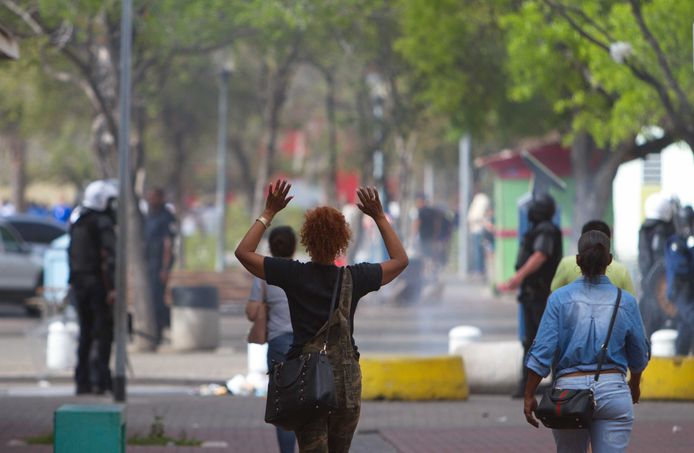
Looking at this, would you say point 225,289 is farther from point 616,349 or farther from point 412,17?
point 616,349

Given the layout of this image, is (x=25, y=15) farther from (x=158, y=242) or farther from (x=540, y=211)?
(x=540, y=211)

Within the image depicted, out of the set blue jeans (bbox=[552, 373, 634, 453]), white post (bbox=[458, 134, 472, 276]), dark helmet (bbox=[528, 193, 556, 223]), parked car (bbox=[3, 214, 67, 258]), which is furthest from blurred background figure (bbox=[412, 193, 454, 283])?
blue jeans (bbox=[552, 373, 634, 453])

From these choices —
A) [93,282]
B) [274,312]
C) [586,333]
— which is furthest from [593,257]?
[93,282]

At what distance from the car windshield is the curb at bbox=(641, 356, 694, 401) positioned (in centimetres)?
1648

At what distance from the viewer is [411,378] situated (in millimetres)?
13820

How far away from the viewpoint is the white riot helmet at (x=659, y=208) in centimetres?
1579

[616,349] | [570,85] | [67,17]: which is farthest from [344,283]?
[570,85]

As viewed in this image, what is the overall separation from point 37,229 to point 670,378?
1712 cm

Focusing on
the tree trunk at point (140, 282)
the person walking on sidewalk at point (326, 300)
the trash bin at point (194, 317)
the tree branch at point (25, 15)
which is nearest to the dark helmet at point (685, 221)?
the trash bin at point (194, 317)

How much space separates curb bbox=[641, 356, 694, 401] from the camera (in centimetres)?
1360

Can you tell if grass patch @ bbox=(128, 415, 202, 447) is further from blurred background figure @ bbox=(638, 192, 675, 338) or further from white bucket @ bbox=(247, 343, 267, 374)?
blurred background figure @ bbox=(638, 192, 675, 338)

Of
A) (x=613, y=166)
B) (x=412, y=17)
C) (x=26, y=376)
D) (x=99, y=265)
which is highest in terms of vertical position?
(x=412, y=17)

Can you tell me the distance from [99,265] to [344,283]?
Result: 8093 millimetres

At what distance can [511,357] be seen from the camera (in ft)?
47.1
